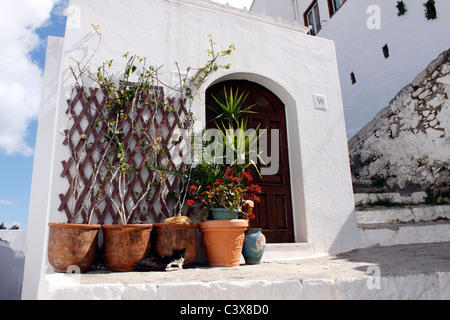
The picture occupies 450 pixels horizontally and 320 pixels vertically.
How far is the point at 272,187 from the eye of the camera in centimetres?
411

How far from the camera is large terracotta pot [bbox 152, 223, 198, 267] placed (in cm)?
271

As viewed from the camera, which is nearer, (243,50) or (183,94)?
(183,94)

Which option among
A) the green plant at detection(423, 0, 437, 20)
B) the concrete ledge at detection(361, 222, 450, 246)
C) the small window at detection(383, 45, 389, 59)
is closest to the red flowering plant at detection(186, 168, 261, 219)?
the concrete ledge at detection(361, 222, 450, 246)

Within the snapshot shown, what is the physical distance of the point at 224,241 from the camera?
9.64 ft

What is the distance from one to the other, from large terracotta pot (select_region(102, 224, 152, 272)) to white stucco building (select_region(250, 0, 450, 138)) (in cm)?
609

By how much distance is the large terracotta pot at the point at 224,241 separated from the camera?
2932 mm

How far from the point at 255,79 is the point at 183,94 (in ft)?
3.53

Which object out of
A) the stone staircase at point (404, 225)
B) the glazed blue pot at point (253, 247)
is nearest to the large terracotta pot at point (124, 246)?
the glazed blue pot at point (253, 247)

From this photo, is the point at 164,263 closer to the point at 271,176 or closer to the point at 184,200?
the point at 184,200

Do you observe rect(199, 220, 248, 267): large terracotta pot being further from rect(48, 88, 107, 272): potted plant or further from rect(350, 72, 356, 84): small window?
rect(350, 72, 356, 84): small window

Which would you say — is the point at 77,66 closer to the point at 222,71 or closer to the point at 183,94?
the point at 183,94

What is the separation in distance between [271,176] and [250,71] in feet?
4.24

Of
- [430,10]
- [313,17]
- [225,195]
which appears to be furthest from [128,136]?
[313,17]
